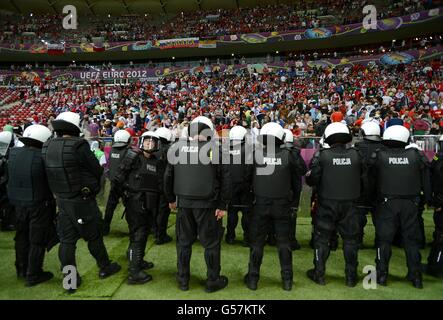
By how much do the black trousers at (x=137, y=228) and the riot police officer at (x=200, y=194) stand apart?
56 cm

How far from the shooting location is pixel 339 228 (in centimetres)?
440

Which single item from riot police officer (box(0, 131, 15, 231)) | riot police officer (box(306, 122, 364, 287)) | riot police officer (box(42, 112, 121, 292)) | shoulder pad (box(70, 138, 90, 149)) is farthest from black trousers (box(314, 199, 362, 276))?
riot police officer (box(0, 131, 15, 231))

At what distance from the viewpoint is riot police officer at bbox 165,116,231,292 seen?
4172 millimetres

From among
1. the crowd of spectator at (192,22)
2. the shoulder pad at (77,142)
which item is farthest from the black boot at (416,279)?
the crowd of spectator at (192,22)

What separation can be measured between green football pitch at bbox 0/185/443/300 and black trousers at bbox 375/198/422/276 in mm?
305

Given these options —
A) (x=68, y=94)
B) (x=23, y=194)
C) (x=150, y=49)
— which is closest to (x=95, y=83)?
(x=68, y=94)

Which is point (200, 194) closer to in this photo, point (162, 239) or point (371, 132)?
point (162, 239)

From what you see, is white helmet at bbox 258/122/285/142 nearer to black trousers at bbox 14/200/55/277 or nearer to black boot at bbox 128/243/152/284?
black boot at bbox 128/243/152/284

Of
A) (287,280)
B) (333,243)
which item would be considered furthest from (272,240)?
(287,280)

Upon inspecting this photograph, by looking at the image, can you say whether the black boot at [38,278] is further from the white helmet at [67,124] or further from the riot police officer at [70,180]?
the white helmet at [67,124]

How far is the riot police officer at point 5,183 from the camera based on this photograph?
5.54 m

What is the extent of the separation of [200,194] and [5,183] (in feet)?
11.0
